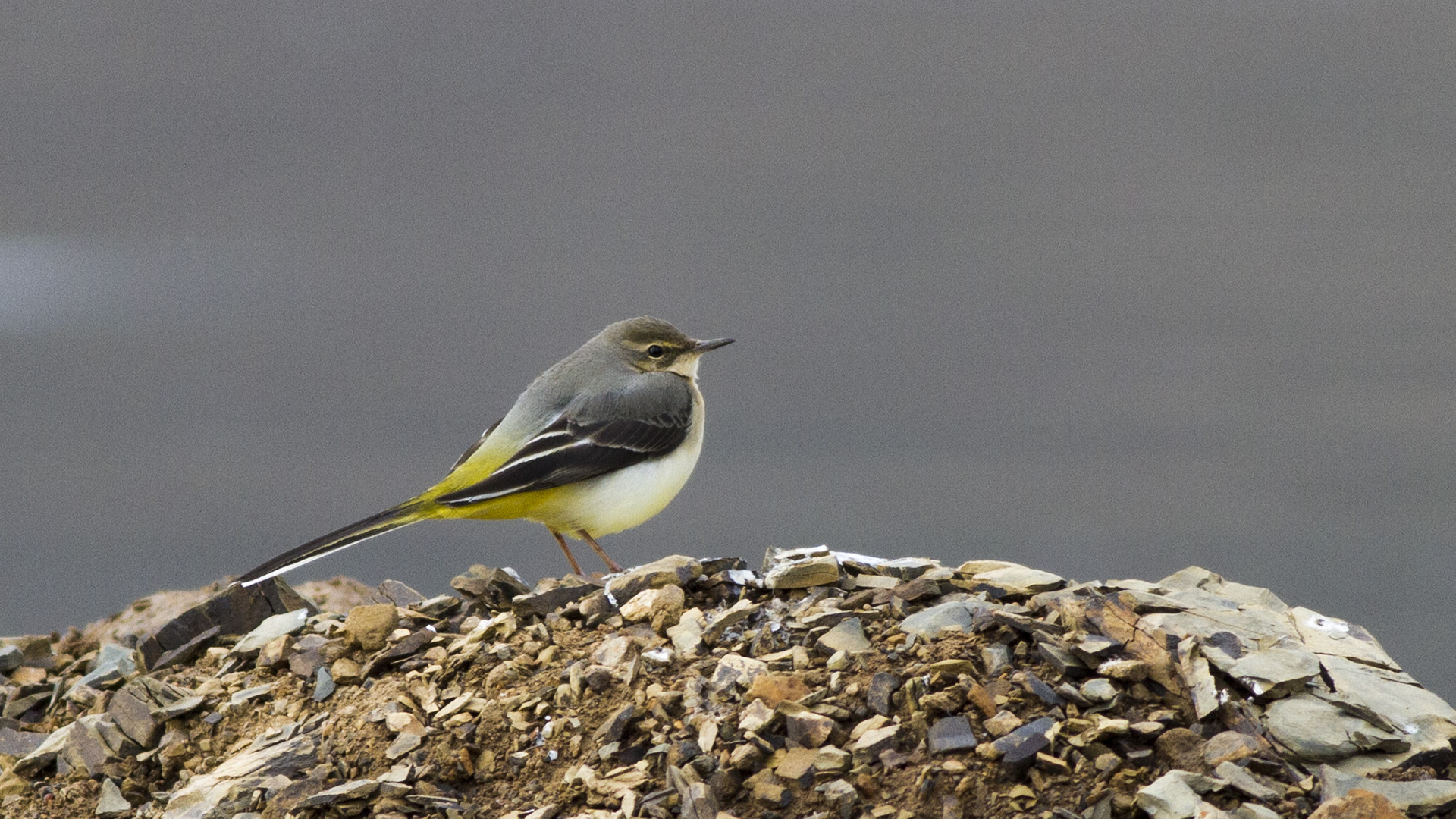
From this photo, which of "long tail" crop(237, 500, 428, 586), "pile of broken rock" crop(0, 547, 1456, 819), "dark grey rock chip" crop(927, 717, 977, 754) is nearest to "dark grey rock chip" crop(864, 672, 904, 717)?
"pile of broken rock" crop(0, 547, 1456, 819)

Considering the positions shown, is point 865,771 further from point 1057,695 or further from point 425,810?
point 425,810

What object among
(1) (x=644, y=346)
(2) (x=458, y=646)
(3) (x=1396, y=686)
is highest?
(1) (x=644, y=346)

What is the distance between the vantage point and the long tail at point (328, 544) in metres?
5.37

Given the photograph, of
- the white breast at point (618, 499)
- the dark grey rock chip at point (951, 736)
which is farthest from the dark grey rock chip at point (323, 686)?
the dark grey rock chip at point (951, 736)

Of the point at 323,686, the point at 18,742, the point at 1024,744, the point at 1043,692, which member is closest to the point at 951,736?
the point at 1024,744

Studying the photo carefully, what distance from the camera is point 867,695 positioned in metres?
3.99

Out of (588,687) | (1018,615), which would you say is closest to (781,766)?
(588,687)

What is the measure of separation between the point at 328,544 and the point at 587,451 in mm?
1272

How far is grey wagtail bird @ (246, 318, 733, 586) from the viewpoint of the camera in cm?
572

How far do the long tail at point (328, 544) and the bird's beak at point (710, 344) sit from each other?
6.37ft

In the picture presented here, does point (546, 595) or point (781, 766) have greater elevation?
point (546, 595)

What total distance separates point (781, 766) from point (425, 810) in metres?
1.14

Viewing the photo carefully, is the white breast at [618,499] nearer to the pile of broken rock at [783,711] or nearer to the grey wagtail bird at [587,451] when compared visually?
the grey wagtail bird at [587,451]

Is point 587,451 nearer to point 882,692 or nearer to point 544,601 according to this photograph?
point 544,601
